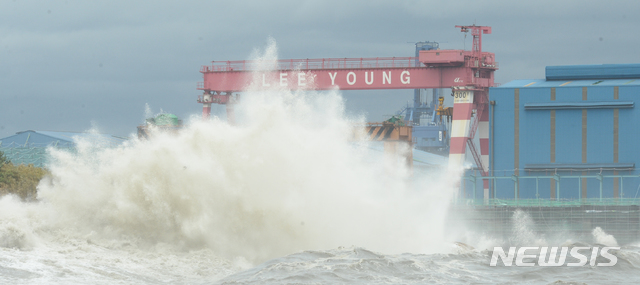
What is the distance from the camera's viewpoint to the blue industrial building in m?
58.3

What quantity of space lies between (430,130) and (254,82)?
85550mm

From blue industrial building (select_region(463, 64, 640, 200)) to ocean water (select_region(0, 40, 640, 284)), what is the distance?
24.0 meters

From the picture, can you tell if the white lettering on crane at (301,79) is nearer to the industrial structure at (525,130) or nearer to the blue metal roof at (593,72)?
the industrial structure at (525,130)

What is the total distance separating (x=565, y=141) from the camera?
193 ft

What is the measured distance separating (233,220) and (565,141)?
35365 mm

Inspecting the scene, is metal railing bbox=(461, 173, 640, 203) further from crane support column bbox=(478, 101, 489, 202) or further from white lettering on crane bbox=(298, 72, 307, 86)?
white lettering on crane bbox=(298, 72, 307, 86)

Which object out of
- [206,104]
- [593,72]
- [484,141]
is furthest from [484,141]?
[206,104]

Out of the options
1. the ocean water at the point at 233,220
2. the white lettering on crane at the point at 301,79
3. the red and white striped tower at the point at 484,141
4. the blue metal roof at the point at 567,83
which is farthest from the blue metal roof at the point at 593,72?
the ocean water at the point at 233,220

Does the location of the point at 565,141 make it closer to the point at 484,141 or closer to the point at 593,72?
the point at 484,141

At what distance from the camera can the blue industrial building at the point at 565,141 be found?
5831cm

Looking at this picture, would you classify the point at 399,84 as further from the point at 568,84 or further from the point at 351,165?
the point at 351,165

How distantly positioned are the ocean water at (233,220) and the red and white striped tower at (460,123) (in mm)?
A: 18432

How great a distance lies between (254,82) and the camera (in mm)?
57031

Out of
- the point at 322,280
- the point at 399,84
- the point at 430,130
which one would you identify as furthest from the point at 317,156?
the point at 430,130
